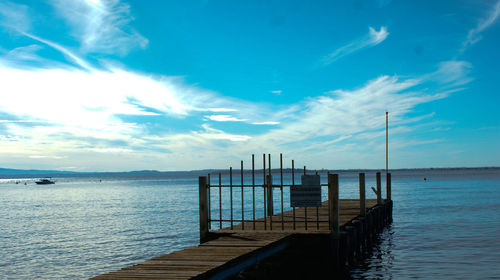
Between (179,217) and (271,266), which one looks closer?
(271,266)

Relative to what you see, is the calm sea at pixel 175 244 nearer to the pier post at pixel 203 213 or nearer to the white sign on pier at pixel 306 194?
the white sign on pier at pixel 306 194

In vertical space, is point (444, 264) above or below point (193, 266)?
below

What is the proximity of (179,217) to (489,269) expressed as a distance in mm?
24013

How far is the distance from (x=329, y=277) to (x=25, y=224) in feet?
94.1

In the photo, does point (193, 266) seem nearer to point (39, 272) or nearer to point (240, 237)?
point (240, 237)

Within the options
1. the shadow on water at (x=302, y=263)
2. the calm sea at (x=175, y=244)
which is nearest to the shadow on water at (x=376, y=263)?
the calm sea at (x=175, y=244)

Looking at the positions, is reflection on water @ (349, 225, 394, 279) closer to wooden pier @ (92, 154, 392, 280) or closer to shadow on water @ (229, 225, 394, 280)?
wooden pier @ (92, 154, 392, 280)

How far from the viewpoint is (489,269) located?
52.6 feet

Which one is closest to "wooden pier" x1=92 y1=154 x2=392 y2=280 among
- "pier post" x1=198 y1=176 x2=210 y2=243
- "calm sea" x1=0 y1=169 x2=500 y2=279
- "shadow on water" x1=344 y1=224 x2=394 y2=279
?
"pier post" x1=198 y1=176 x2=210 y2=243

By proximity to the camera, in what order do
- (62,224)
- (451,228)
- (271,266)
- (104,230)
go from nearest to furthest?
(271,266)
(451,228)
(104,230)
(62,224)

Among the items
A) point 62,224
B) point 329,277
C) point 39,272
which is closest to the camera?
point 329,277

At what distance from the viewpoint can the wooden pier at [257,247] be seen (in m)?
8.87

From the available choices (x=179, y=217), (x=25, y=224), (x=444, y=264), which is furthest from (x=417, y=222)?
(x=25, y=224)

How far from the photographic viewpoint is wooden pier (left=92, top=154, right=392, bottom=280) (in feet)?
29.1
